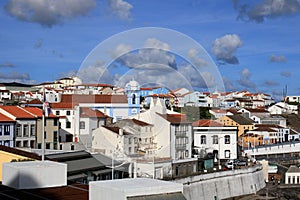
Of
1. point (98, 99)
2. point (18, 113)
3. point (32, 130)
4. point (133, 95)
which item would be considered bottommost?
point (32, 130)

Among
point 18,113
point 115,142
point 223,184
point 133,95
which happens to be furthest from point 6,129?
point 223,184

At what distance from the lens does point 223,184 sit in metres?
32.7

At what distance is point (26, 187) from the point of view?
1043 cm

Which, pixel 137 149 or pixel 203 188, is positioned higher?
pixel 137 149

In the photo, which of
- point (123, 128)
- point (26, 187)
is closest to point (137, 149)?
point (123, 128)

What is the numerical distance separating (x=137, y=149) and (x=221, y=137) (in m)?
12.1

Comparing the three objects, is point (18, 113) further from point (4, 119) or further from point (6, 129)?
point (6, 129)

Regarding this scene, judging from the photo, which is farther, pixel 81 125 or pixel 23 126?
pixel 81 125

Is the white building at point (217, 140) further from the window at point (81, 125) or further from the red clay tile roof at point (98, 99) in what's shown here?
the window at point (81, 125)

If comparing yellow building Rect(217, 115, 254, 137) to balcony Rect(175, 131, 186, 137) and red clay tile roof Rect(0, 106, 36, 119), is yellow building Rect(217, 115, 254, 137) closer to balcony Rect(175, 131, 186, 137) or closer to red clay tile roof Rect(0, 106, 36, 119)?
balcony Rect(175, 131, 186, 137)

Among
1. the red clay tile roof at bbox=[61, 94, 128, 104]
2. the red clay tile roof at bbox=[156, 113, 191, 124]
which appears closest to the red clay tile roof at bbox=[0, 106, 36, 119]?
the red clay tile roof at bbox=[156, 113, 191, 124]

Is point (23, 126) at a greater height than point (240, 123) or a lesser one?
greater

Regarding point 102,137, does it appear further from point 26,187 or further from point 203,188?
point 26,187

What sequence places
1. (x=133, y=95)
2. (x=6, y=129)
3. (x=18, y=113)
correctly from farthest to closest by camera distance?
(x=133, y=95), (x=18, y=113), (x=6, y=129)
